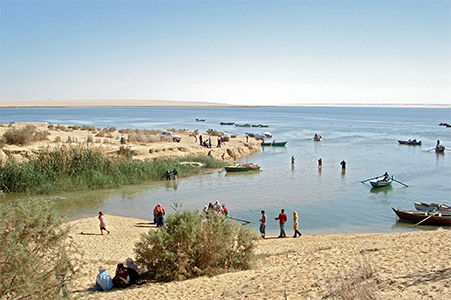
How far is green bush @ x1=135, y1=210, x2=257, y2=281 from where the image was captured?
10.7 metres

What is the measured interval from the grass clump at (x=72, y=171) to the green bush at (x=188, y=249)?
685 inches

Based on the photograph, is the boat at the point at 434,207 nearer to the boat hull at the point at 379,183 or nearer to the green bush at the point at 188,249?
the boat hull at the point at 379,183

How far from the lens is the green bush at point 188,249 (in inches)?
422

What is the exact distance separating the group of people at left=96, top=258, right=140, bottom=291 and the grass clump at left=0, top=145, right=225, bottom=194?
684 inches

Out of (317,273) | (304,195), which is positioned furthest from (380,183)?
(317,273)

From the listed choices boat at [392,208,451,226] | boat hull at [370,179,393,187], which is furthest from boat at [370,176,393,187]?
boat at [392,208,451,226]

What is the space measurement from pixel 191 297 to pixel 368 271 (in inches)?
171

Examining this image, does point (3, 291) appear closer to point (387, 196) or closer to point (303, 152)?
point (387, 196)

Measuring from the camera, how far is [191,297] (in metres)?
9.37

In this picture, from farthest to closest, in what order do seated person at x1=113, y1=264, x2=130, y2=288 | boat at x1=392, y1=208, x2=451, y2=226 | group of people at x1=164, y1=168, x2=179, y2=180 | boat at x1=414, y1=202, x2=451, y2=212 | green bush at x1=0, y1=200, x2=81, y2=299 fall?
group of people at x1=164, y1=168, x2=179, y2=180
boat at x1=414, y1=202, x2=451, y2=212
boat at x1=392, y1=208, x2=451, y2=226
seated person at x1=113, y1=264, x2=130, y2=288
green bush at x1=0, y1=200, x2=81, y2=299

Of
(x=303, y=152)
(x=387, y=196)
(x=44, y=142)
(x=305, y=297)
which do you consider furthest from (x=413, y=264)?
(x=303, y=152)

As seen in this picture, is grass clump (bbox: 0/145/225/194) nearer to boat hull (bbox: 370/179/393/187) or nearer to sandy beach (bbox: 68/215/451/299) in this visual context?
sandy beach (bbox: 68/215/451/299)

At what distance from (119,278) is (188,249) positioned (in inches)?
81.0

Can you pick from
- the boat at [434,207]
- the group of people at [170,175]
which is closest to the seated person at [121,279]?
the boat at [434,207]
